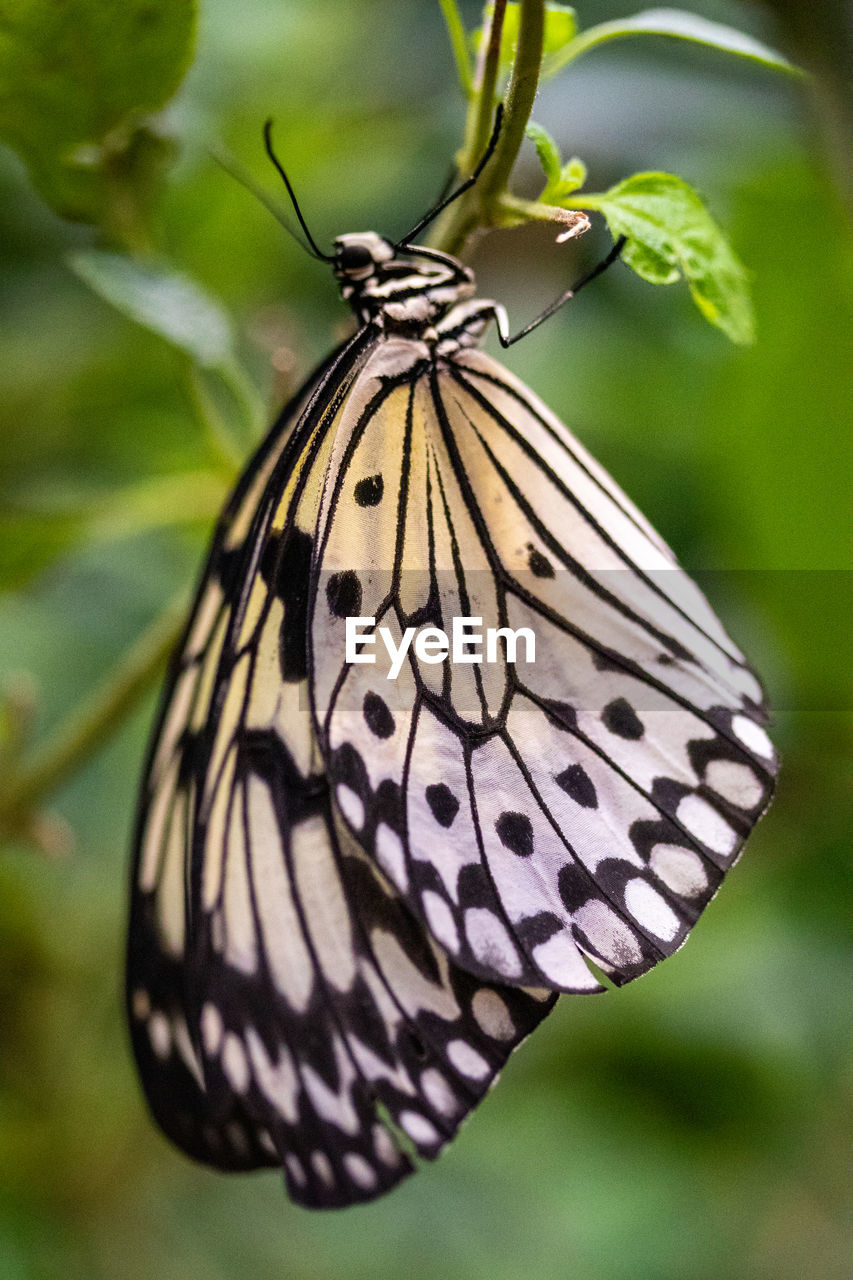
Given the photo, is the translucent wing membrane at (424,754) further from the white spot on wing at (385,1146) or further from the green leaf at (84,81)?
the green leaf at (84,81)

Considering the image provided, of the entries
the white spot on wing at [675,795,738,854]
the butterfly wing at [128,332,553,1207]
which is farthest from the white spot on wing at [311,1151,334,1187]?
the white spot on wing at [675,795,738,854]

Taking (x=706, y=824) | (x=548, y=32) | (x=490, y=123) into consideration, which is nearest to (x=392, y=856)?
(x=706, y=824)

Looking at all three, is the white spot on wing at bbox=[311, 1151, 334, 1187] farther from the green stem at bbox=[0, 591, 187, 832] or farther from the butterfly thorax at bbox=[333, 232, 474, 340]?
the butterfly thorax at bbox=[333, 232, 474, 340]

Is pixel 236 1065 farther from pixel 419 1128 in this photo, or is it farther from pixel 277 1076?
pixel 419 1128

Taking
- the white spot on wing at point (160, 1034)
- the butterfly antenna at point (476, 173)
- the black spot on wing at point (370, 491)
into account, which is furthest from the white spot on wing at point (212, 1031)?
the butterfly antenna at point (476, 173)

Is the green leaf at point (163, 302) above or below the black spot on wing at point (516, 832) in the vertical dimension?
above
